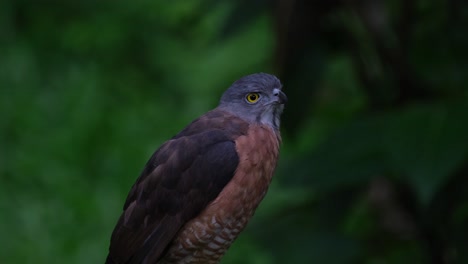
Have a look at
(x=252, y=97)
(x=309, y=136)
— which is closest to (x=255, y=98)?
(x=252, y=97)

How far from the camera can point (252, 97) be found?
9.94 feet

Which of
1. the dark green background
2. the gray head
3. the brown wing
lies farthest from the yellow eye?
the dark green background

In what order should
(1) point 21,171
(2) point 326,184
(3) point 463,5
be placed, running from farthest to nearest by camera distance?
(1) point 21,171
(3) point 463,5
(2) point 326,184

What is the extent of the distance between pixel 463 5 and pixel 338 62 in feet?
3.06

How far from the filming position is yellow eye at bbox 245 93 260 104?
3020 millimetres

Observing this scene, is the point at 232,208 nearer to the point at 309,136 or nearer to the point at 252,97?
the point at 252,97

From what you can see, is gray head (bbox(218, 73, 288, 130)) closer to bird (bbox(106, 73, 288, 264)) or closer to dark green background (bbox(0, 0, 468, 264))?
bird (bbox(106, 73, 288, 264))

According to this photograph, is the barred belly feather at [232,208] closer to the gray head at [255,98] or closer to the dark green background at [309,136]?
the gray head at [255,98]

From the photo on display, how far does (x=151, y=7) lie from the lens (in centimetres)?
823

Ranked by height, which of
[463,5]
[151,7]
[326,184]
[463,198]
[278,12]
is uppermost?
[151,7]

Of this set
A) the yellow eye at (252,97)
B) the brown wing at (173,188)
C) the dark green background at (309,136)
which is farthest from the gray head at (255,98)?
the dark green background at (309,136)

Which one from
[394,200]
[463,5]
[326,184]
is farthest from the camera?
[394,200]

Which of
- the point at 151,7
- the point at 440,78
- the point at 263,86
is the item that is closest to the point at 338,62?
the point at 440,78

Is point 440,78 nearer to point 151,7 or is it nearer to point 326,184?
point 326,184
